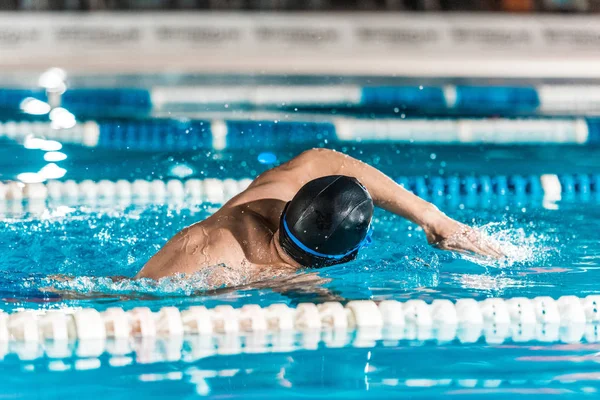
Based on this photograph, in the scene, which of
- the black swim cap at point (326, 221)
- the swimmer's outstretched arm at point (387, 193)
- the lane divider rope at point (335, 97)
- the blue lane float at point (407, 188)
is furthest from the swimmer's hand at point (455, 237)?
the lane divider rope at point (335, 97)

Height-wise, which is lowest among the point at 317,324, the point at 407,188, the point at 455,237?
the point at 317,324

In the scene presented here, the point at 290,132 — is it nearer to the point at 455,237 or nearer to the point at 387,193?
the point at 387,193

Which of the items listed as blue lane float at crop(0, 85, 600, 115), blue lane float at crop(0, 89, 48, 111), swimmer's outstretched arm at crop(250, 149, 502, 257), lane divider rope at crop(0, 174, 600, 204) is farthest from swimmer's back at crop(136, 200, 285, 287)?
blue lane float at crop(0, 89, 48, 111)

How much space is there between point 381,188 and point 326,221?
0.63 metres

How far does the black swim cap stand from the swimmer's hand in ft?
1.32

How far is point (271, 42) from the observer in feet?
23.7

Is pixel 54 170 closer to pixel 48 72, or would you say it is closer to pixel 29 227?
pixel 29 227

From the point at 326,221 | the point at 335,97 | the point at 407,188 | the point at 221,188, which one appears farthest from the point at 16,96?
the point at 326,221

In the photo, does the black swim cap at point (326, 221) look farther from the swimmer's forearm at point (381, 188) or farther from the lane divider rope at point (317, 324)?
the swimmer's forearm at point (381, 188)

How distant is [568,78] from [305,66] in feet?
6.07

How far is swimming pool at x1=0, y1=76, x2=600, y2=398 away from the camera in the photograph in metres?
2.32

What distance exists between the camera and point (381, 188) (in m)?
3.18

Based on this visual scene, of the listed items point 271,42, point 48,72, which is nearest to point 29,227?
point 48,72

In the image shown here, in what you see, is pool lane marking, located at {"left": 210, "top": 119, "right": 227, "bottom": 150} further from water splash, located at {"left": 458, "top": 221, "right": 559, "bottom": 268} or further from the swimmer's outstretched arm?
the swimmer's outstretched arm
